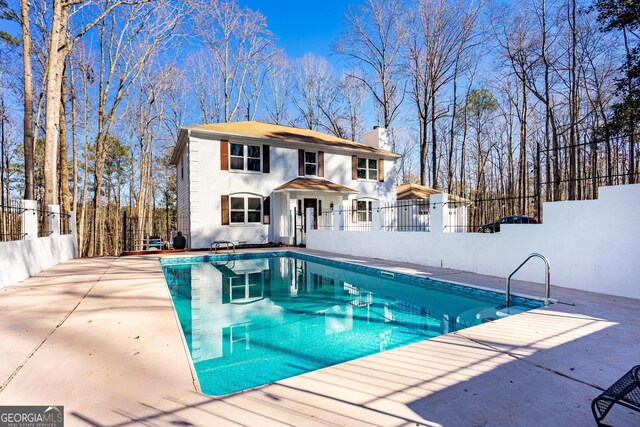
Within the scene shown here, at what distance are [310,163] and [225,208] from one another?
16.9 ft

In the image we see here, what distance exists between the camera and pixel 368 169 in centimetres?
1862

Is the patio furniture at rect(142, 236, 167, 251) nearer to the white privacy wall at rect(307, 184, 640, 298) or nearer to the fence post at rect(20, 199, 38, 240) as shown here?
the fence post at rect(20, 199, 38, 240)

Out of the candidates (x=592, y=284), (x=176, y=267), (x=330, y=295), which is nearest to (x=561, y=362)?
(x=592, y=284)

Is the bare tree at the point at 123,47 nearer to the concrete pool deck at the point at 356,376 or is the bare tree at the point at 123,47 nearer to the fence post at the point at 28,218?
the fence post at the point at 28,218

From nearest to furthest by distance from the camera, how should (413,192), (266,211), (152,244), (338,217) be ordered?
1. (338,217)
2. (266,211)
3. (152,244)
4. (413,192)

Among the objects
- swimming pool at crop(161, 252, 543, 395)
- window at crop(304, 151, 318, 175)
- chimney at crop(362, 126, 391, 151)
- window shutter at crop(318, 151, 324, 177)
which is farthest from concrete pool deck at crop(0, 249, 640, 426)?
chimney at crop(362, 126, 391, 151)

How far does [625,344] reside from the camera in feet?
9.99

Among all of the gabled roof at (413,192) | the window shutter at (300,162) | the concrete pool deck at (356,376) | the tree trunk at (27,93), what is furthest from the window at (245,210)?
the concrete pool deck at (356,376)

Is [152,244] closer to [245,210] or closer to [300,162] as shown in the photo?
[245,210]

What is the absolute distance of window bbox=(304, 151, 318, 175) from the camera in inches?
656

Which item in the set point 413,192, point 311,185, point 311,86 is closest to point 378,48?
point 311,86

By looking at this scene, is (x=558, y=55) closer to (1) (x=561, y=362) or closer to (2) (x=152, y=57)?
(1) (x=561, y=362)

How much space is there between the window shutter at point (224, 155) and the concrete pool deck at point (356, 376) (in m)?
10.6

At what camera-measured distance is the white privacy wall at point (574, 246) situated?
4852 mm
